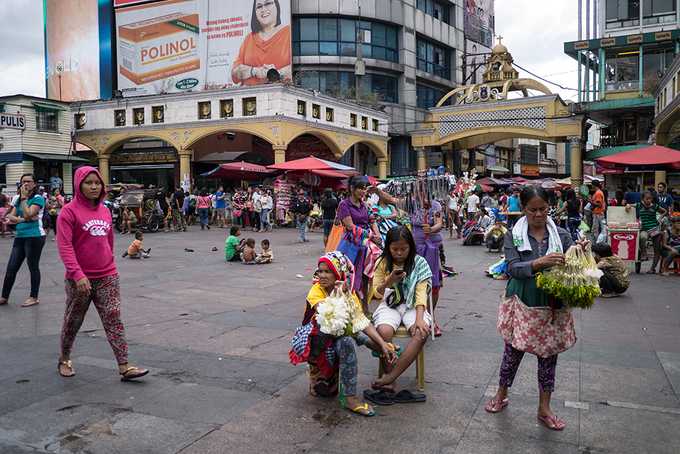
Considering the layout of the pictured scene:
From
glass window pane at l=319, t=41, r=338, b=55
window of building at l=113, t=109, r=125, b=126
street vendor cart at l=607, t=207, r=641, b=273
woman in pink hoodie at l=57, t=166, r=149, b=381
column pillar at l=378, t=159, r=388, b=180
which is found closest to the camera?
woman in pink hoodie at l=57, t=166, r=149, b=381

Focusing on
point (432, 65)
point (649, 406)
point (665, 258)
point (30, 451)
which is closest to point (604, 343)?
point (649, 406)

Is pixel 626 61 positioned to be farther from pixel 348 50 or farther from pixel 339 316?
pixel 339 316

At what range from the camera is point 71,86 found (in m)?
40.2

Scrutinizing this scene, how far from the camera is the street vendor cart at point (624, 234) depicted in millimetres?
11383

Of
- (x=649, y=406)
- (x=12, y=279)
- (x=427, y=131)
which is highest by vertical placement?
(x=427, y=131)

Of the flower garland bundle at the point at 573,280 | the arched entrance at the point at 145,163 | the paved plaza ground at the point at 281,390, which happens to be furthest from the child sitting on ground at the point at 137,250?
the arched entrance at the point at 145,163

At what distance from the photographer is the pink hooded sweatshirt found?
4645mm

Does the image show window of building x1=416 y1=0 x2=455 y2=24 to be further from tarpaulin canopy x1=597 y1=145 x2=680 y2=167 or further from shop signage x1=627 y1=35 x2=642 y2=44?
tarpaulin canopy x1=597 y1=145 x2=680 y2=167

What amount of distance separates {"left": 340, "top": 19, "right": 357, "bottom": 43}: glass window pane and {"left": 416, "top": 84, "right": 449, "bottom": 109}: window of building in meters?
6.90

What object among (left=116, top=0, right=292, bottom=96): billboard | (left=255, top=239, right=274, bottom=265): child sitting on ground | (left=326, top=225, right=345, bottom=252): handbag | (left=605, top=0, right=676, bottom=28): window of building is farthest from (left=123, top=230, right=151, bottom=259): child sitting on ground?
(left=605, top=0, right=676, bottom=28): window of building

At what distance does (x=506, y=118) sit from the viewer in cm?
3278

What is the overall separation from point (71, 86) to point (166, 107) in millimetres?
14924

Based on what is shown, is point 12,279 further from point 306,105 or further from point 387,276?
point 306,105

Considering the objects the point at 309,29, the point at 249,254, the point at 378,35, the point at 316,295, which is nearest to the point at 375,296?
the point at 316,295
